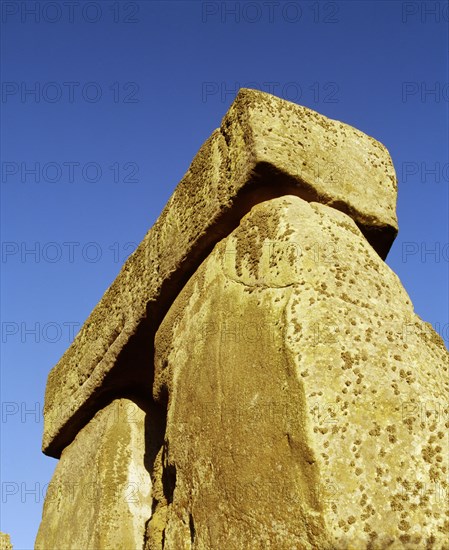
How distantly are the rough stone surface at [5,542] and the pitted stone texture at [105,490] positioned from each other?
3.19 metres

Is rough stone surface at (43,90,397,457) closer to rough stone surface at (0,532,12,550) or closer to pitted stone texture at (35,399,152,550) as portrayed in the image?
pitted stone texture at (35,399,152,550)

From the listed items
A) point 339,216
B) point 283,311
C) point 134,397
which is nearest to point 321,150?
point 339,216

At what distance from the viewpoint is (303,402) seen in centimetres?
276

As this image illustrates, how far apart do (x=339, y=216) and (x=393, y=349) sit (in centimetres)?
89

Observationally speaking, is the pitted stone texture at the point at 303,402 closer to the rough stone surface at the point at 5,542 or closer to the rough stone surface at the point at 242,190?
the rough stone surface at the point at 242,190

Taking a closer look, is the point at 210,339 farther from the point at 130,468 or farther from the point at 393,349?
the point at 130,468

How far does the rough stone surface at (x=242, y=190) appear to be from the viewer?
142 inches

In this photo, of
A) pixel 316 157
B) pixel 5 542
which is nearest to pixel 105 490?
pixel 316 157

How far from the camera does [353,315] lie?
9.84 ft

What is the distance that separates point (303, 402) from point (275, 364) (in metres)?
0.27

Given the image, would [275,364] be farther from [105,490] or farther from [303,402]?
[105,490]

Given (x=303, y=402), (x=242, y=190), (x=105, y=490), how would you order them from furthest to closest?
(x=105, y=490) < (x=242, y=190) < (x=303, y=402)

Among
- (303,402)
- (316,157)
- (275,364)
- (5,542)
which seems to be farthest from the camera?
(5,542)

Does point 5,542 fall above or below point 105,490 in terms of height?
above
